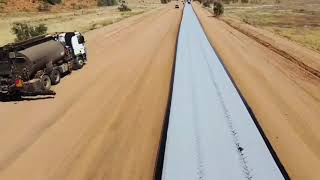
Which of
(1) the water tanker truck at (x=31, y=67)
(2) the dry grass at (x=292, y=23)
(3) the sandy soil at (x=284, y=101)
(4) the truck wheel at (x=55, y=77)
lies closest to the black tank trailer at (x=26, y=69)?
(1) the water tanker truck at (x=31, y=67)

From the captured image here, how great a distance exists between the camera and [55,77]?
20.2 metres

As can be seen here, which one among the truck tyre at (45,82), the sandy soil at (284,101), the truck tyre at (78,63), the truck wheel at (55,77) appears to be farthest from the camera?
the truck tyre at (78,63)

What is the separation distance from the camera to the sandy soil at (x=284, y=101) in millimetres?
11170

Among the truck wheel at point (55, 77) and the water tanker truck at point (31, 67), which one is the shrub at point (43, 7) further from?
the truck wheel at point (55, 77)

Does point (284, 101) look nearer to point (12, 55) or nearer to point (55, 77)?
point (55, 77)

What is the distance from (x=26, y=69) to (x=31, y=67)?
11.6 inches

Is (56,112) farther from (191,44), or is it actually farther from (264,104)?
(191,44)

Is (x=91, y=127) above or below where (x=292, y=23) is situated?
above

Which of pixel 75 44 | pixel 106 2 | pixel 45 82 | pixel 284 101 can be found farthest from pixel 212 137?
pixel 106 2

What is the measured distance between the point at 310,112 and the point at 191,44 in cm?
1874

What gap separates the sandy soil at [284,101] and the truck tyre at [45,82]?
363 inches

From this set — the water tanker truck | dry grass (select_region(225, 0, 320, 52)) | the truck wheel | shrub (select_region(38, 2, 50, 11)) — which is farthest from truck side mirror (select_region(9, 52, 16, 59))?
shrub (select_region(38, 2, 50, 11))

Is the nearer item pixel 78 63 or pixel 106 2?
pixel 78 63

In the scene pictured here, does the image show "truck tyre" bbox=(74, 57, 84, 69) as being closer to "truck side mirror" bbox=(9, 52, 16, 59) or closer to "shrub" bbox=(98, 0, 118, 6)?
"truck side mirror" bbox=(9, 52, 16, 59)
